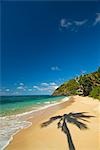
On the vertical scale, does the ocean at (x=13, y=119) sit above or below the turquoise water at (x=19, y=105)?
below

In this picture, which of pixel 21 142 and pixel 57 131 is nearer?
pixel 21 142

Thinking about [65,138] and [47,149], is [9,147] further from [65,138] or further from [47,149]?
[65,138]

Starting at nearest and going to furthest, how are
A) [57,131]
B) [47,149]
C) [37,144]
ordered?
1. [47,149]
2. [37,144]
3. [57,131]

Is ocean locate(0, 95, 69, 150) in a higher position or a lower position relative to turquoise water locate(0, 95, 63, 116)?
lower

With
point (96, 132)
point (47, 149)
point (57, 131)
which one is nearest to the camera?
point (47, 149)

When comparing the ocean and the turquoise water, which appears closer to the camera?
the ocean

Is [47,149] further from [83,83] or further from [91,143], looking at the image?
[83,83]

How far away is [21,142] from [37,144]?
558 mm

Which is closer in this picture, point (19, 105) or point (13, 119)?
point (13, 119)

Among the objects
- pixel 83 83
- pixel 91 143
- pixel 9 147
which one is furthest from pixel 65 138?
pixel 83 83

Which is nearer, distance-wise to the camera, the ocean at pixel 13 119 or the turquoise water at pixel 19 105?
the ocean at pixel 13 119

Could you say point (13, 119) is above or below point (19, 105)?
below

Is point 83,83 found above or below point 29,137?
above

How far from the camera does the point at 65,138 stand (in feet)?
22.9
